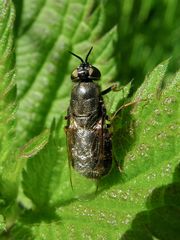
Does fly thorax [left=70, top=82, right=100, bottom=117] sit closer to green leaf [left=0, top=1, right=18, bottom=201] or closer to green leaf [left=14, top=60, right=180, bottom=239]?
green leaf [left=14, top=60, right=180, bottom=239]

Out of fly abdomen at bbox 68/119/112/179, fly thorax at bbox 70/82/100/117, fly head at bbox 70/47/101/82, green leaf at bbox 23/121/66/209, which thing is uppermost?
fly head at bbox 70/47/101/82

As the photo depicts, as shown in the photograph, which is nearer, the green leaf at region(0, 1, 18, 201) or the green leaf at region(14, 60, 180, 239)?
the green leaf at region(14, 60, 180, 239)

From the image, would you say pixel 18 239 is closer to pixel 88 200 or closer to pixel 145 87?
pixel 88 200

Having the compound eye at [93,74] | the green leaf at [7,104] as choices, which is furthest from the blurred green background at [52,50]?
the green leaf at [7,104]

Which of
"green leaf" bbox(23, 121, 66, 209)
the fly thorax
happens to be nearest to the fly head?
the fly thorax

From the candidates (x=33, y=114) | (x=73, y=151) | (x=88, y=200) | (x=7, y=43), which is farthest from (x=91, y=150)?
(x=33, y=114)

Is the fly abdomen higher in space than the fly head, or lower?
lower

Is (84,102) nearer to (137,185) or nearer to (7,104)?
(7,104)

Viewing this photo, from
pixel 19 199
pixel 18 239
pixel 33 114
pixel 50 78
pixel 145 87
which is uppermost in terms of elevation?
pixel 145 87
